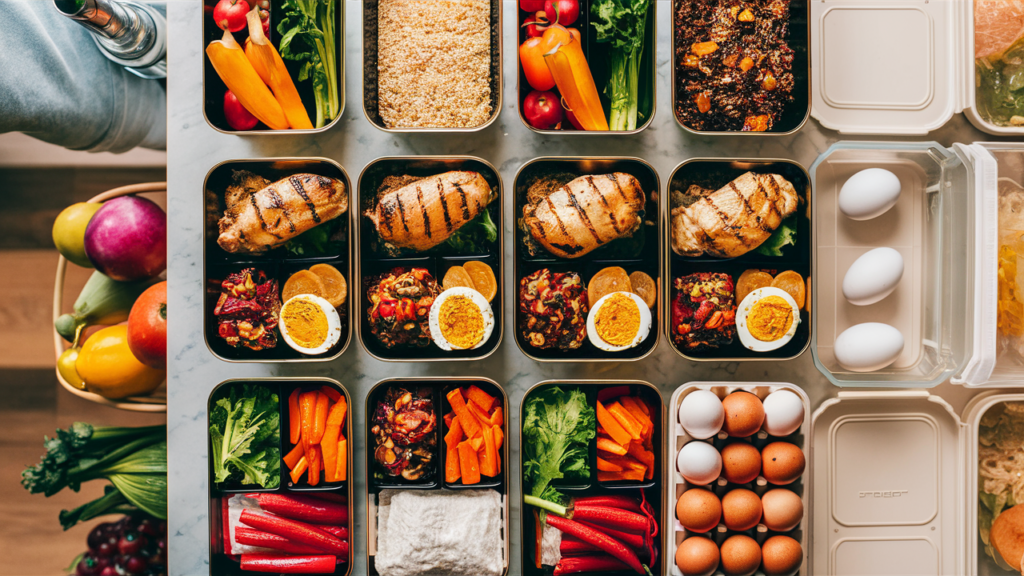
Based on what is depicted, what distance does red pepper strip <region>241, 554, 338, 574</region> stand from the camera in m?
1.98

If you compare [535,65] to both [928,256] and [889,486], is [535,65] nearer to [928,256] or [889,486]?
[928,256]

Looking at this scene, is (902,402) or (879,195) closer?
(879,195)

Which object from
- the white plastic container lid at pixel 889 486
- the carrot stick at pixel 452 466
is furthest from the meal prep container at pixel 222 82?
the white plastic container lid at pixel 889 486

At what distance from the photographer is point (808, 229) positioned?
1.98 metres

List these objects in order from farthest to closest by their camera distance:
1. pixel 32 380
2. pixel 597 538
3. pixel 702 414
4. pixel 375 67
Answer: pixel 32 380, pixel 375 67, pixel 597 538, pixel 702 414

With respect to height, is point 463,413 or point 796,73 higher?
point 796,73

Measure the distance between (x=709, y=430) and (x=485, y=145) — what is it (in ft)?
4.93

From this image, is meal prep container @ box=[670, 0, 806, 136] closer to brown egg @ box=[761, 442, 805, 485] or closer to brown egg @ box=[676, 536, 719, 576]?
brown egg @ box=[761, 442, 805, 485]

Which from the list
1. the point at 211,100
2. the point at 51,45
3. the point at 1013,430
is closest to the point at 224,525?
the point at 211,100

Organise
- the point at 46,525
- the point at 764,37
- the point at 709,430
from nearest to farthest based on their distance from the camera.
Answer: the point at 709,430 < the point at 764,37 < the point at 46,525

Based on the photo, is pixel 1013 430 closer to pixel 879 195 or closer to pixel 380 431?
pixel 879 195

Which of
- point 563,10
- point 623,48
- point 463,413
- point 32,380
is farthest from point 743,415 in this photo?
point 32,380

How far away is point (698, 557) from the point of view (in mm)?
1848

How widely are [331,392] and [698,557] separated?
162 cm
